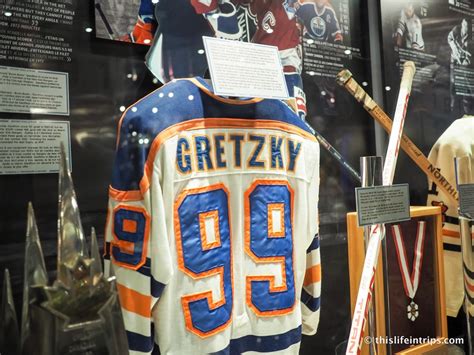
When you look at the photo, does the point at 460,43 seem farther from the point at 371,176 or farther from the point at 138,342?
the point at 138,342

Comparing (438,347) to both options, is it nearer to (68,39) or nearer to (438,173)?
(438,173)

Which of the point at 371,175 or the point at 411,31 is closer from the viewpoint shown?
the point at 371,175

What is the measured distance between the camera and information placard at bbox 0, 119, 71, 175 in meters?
1.42

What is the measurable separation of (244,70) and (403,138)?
0.99 metres

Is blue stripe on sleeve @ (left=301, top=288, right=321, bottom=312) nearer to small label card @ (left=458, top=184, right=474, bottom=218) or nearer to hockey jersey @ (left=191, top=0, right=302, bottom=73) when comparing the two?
small label card @ (left=458, top=184, right=474, bottom=218)

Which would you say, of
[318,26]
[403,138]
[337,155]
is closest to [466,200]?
[403,138]

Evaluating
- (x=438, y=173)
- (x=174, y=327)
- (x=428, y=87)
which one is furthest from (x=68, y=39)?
(x=428, y=87)

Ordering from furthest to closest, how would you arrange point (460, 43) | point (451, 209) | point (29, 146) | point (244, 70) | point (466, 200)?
point (460, 43) → point (451, 209) → point (466, 200) → point (244, 70) → point (29, 146)

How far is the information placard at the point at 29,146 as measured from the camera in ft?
4.65

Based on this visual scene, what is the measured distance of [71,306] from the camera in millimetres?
1014

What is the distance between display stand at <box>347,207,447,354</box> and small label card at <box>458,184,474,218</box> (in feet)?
0.59

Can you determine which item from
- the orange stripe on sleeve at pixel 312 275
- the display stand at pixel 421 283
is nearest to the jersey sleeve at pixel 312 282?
the orange stripe on sleeve at pixel 312 275

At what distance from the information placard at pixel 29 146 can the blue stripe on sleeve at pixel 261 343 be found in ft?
2.36

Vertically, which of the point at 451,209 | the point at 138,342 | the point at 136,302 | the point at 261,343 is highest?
the point at 451,209
